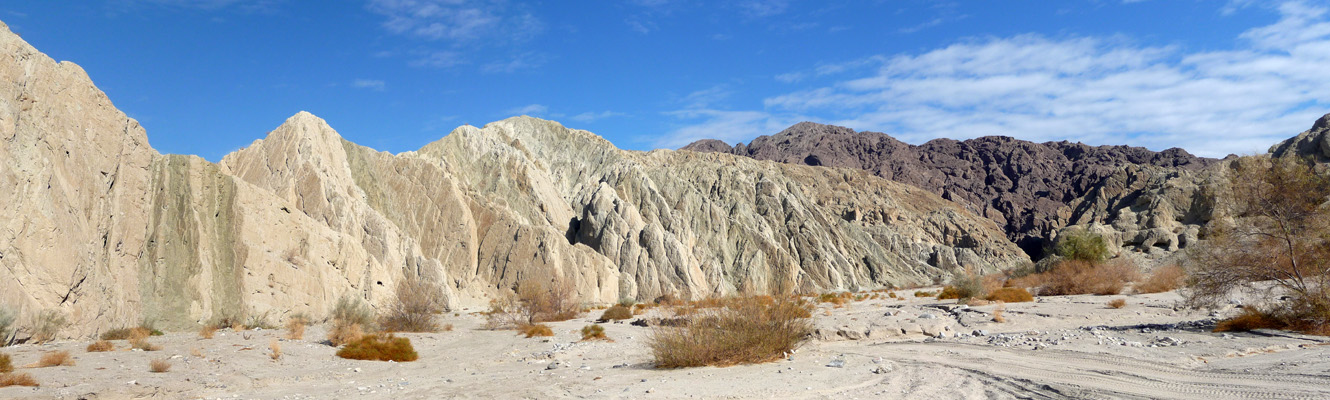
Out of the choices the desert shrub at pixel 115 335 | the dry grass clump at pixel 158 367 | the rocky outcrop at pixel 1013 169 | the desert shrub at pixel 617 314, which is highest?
the rocky outcrop at pixel 1013 169

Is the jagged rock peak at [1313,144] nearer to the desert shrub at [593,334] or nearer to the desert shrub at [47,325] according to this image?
the desert shrub at [593,334]

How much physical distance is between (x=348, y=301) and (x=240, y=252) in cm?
444

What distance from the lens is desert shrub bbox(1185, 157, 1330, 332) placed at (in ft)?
45.5

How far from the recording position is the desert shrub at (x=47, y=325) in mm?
16625

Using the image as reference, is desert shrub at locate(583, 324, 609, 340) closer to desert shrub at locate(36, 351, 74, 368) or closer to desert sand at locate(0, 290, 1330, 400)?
desert sand at locate(0, 290, 1330, 400)

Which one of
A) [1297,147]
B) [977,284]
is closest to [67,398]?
[977,284]

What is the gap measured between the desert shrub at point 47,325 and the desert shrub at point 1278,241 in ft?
85.0

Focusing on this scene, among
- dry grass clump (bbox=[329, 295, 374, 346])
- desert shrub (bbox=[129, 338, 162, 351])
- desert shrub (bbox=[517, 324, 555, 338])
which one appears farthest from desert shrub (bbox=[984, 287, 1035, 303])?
desert shrub (bbox=[129, 338, 162, 351])

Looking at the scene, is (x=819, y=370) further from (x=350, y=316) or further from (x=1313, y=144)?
(x=1313, y=144)

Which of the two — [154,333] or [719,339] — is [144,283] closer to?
[154,333]

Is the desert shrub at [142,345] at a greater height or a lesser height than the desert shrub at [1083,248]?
lesser

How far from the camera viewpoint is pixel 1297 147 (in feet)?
198

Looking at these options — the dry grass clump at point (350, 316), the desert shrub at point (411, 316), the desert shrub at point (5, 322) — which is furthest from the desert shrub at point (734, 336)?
the desert shrub at point (411, 316)

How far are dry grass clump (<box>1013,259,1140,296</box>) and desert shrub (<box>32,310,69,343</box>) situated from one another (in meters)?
35.3
